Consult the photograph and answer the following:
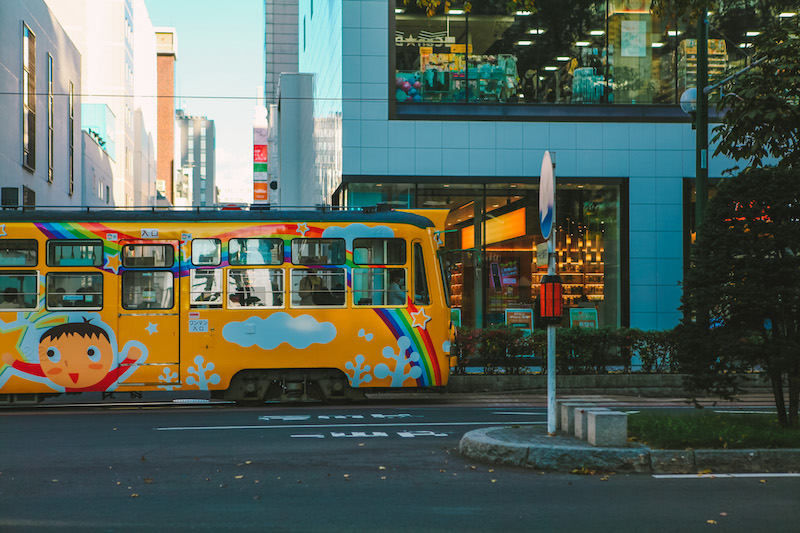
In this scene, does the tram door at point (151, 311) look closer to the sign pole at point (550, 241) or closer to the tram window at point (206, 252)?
the tram window at point (206, 252)

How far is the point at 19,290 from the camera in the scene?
1407 centimetres

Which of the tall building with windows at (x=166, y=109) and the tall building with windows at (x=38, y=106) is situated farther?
the tall building with windows at (x=166, y=109)

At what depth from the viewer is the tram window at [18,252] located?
46.1ft

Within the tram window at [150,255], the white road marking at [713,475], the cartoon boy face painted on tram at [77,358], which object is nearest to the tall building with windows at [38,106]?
the cartoon boy face painted on tram at [77,358]

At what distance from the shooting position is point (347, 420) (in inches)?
479

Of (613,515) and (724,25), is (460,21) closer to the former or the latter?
(724,25)

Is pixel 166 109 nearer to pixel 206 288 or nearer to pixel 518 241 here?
pixel 518 241

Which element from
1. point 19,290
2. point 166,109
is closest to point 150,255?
point 19,290

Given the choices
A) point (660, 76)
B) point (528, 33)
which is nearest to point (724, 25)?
point (660, 76)

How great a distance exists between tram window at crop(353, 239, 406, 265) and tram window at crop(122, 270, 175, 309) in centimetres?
307

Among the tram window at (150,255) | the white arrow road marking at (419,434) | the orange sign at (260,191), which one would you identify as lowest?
the white arrow road marking at (419,434)

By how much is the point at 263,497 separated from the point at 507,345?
10852 mm

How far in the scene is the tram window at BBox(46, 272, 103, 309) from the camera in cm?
1409

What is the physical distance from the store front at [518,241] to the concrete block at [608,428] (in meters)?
13.4
